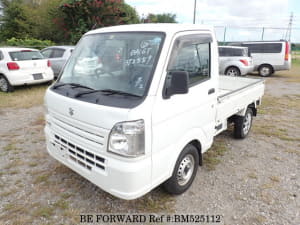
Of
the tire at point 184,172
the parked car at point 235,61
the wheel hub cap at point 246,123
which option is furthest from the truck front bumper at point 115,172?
the parked car at point 235,61

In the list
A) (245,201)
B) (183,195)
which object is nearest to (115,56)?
(183,195)

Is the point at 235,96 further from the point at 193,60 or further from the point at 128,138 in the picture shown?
the point at 128,138

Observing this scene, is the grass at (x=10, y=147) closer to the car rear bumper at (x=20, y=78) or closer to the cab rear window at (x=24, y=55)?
the car rear bumper at (x=20, y=78)

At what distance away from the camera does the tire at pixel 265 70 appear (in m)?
12.7

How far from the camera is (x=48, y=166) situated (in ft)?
11.4

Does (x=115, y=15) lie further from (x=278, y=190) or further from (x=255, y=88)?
(x=278, y=190)

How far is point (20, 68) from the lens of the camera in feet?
25.1

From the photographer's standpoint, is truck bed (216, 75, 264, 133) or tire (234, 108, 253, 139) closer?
truck bed (216, 75, 264, 133)

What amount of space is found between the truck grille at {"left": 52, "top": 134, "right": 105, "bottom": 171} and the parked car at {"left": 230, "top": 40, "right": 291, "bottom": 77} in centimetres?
1280

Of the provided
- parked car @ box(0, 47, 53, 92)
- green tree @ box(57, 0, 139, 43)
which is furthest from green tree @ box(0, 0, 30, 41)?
parked car @ box(0, 47, 53, 92)

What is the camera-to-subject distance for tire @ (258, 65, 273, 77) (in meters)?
12.7

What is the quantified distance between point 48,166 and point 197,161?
226 cm

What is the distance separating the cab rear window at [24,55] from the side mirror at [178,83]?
7404mm

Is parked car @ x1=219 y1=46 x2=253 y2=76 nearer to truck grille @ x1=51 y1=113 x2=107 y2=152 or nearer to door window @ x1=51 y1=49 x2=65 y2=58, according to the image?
door window @ x1=51 y1=49 x2=65 y2=58
